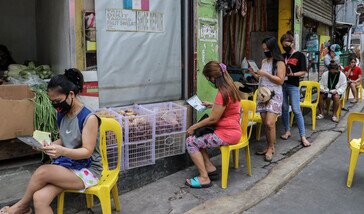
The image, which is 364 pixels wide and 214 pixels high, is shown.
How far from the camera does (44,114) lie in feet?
13.2

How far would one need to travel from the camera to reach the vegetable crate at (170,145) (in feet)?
15.6

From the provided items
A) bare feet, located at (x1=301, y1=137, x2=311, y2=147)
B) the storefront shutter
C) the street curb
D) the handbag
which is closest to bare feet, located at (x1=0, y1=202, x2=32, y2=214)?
the street curb

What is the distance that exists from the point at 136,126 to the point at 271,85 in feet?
7.42

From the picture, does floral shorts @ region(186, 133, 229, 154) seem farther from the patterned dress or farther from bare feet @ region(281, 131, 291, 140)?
bare feet @ region(281, 131, 291, 140)

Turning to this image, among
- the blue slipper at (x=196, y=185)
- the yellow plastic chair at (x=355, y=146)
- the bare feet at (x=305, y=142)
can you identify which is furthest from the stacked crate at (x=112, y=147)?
the bare feet at (x=305, y=142)

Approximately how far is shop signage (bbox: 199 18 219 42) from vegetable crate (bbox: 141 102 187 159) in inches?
48.9

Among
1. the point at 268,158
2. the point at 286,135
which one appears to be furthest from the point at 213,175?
the point at 286,135

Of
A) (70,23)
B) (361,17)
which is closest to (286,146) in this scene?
(70,23)

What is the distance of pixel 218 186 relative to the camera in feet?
15.2

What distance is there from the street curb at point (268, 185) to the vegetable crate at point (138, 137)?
92cm

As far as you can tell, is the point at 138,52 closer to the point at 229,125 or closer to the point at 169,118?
the point at 169,118

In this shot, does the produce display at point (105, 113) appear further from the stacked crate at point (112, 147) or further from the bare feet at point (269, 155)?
the bare feet at point (269, 155)

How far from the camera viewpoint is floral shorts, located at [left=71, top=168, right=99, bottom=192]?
321cm

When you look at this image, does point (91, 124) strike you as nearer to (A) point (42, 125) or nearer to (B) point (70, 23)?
(A) point (42, 125)
